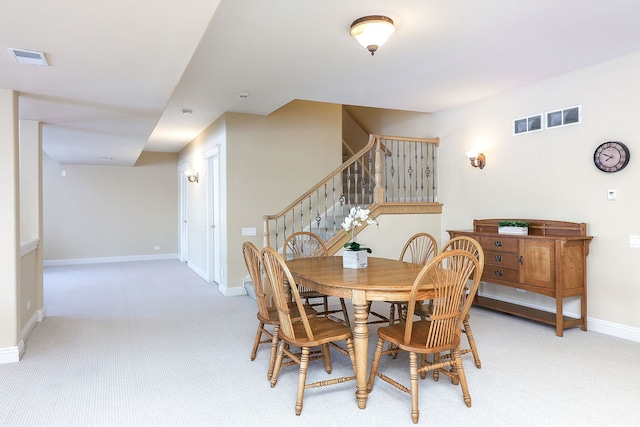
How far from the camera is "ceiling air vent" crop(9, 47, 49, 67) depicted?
2.56m

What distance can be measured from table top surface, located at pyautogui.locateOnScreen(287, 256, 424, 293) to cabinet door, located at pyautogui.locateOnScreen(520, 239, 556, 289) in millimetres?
1555

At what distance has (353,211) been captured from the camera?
10.7ft

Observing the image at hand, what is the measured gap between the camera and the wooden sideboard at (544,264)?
3867mm

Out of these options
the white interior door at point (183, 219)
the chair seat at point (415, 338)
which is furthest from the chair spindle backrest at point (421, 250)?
the white interior door at point (183, 219)

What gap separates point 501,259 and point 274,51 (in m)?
3.15

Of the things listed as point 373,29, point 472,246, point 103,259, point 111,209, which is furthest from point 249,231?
point 103,259

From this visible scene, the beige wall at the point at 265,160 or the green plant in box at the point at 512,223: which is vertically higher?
the beige wall at the point at 265,160

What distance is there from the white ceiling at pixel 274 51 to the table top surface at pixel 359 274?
1711 mm

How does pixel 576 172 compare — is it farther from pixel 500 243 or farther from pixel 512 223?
pixel 500 243

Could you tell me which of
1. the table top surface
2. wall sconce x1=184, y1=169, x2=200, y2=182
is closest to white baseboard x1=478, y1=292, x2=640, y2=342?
the table top surface

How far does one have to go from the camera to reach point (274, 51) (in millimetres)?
3455

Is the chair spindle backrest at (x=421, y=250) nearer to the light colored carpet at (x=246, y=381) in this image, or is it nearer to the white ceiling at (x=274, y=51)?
the light colored carpet at (x=246, y=381)

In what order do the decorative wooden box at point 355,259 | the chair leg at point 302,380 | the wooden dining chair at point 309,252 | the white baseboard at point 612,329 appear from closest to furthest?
the chair leg at point 302,380 → the decorative wooden box at point 355,259 → the wooden dining chair at point 309,252 → the white baseboard at point 612,329

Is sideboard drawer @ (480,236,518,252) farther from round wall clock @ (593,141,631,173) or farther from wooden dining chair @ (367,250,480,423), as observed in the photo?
wooden dining chair @ (367,250,480,423)
